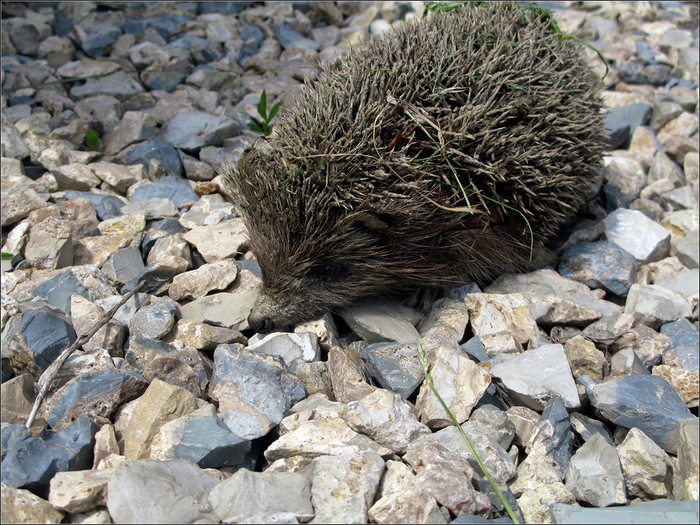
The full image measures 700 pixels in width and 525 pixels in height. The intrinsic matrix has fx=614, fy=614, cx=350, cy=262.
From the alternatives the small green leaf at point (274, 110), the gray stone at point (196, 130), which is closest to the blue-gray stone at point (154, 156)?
the gray stone at point (196, 130)

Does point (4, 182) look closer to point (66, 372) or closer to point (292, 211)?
point (66, 372)

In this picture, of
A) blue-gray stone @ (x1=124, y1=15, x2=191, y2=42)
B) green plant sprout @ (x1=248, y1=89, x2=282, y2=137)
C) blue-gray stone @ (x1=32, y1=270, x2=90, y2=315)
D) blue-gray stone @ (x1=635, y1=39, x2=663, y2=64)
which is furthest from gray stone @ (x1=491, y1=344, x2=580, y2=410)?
blue-gray stone @ (x1=124, y1=15, x2=191, y2=42)

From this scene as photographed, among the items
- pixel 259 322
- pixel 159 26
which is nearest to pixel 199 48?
pixel 159 26

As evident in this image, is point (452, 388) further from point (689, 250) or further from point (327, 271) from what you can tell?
point (689, 250)

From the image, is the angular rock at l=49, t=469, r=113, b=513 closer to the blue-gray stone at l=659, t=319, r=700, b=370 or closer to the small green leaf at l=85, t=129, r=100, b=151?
the blue-gray stone at l=659, t=319, r=700, b=370

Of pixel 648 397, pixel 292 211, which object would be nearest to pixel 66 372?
pixel 292 211
